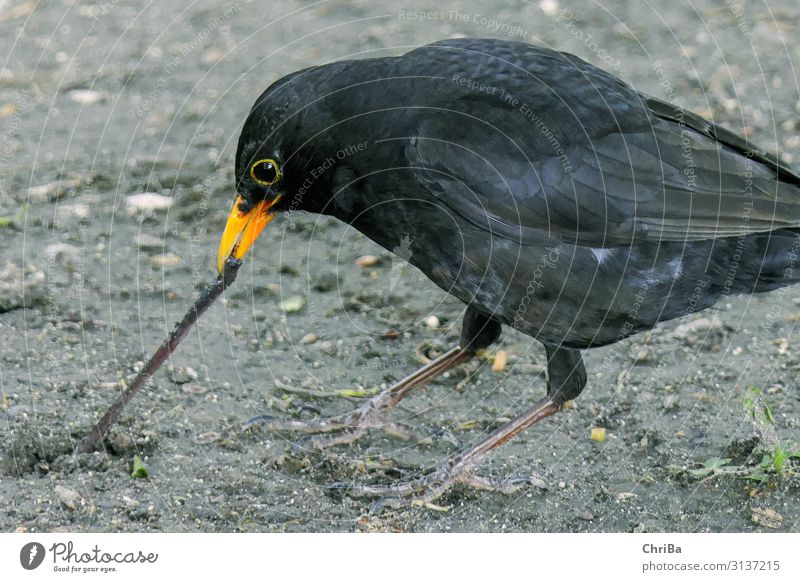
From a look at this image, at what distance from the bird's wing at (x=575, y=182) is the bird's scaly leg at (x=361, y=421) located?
1.37 meters

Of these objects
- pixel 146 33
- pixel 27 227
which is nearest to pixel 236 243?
pixel 27 227

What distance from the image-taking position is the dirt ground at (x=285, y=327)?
5500 mm

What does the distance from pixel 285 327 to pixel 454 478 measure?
1.68 meters

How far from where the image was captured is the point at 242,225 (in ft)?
18.0

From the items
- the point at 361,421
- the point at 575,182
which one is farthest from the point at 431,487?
the point at 575,182

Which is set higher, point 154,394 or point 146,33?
point 146,33

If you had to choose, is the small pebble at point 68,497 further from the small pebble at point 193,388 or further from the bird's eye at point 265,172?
the bird's eye at point 265,172

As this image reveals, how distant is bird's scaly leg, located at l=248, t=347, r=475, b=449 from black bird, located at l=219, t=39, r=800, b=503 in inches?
41.3

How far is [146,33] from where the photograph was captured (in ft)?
31.1

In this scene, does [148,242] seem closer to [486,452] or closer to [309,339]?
[309,339]

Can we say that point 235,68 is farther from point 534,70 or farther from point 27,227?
point 534,70

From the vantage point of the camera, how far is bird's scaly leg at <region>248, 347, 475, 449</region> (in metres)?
Answer: 5.99

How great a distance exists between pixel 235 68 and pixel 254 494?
4.66 meters

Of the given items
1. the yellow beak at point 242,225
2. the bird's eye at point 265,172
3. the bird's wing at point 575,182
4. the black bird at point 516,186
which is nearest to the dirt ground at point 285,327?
the black bird at point 516,186
